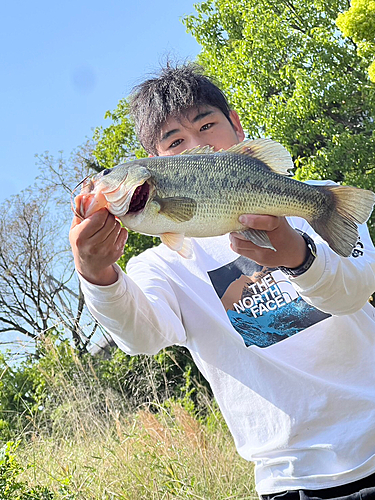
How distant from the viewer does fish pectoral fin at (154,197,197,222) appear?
1.88 meters

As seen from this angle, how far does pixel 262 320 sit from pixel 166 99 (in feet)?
3.73

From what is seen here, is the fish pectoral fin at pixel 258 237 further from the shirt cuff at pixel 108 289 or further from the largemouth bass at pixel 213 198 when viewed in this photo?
the shirt cuff at pixel 108 289

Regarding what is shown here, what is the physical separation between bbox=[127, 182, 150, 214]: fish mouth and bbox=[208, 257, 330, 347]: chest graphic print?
0.79 meters

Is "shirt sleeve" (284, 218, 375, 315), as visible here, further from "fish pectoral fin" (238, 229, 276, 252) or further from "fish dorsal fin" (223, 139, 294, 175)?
"fish dorsal fin" (223, 139, 294, 175)

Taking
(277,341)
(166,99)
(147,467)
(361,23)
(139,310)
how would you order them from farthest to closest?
(361,23) → (147,467) → (166,99) → (277,341) → (139,310)

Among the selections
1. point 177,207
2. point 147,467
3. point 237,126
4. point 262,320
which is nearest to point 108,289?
point 177,207

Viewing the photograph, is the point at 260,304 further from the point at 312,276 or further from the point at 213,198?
the point at 213,198

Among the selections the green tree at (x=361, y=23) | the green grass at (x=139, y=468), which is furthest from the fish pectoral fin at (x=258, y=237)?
the green tree at (x=361, y=23)

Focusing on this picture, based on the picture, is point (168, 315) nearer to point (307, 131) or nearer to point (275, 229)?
point (275, 229)

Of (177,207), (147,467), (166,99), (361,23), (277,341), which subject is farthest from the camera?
(361,23)

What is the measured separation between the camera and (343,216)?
193cm

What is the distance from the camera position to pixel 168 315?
97.7 inches

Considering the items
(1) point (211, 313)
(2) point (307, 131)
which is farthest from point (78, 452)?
(2) point (307, 131)

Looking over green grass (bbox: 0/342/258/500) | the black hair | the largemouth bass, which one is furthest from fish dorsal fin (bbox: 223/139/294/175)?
green grass (bbox: 0/342/258/500)
